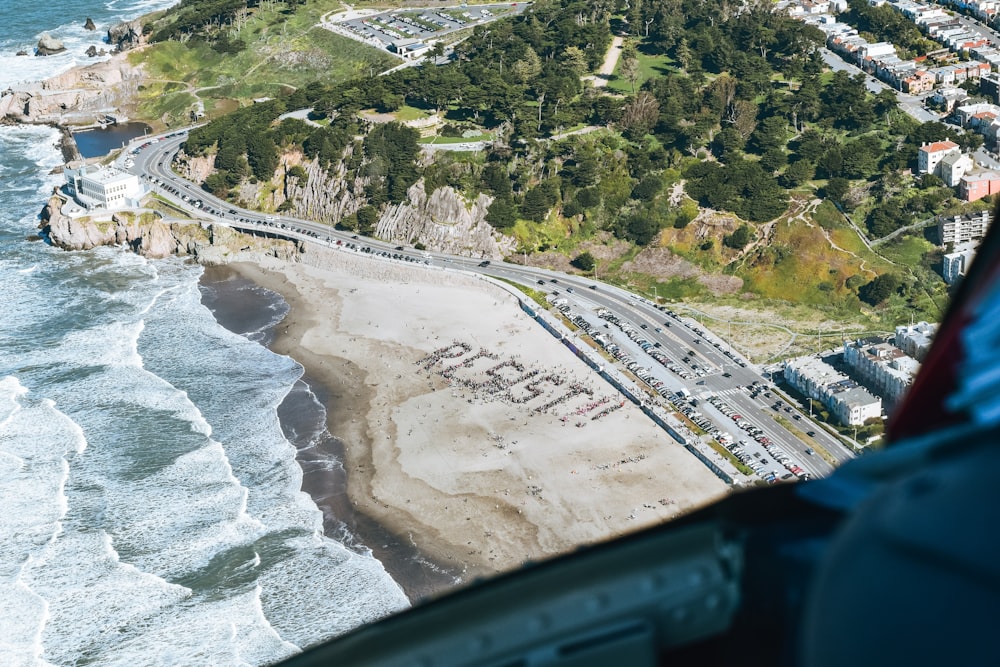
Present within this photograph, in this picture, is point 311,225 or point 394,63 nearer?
point 311,225

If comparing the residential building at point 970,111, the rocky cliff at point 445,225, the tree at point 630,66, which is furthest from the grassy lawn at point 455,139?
the residential building at point 970,111

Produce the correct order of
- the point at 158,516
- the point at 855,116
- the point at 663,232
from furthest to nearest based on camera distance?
the point at 855,116 → the point at 663,232 → the point at 158,516

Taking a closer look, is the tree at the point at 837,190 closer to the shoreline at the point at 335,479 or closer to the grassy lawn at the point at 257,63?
the shoreline at the point at 335,479

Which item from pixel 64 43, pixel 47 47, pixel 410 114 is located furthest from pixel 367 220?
pixel 64 43

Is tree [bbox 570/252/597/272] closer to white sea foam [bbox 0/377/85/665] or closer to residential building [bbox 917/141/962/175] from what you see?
residential building [bbox 917/141/962/175]

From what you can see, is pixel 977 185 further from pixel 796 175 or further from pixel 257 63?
pixel 257 63

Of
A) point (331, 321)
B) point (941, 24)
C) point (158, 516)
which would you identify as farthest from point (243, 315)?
point (941, 24)

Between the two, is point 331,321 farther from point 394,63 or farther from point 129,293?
point 394,63
